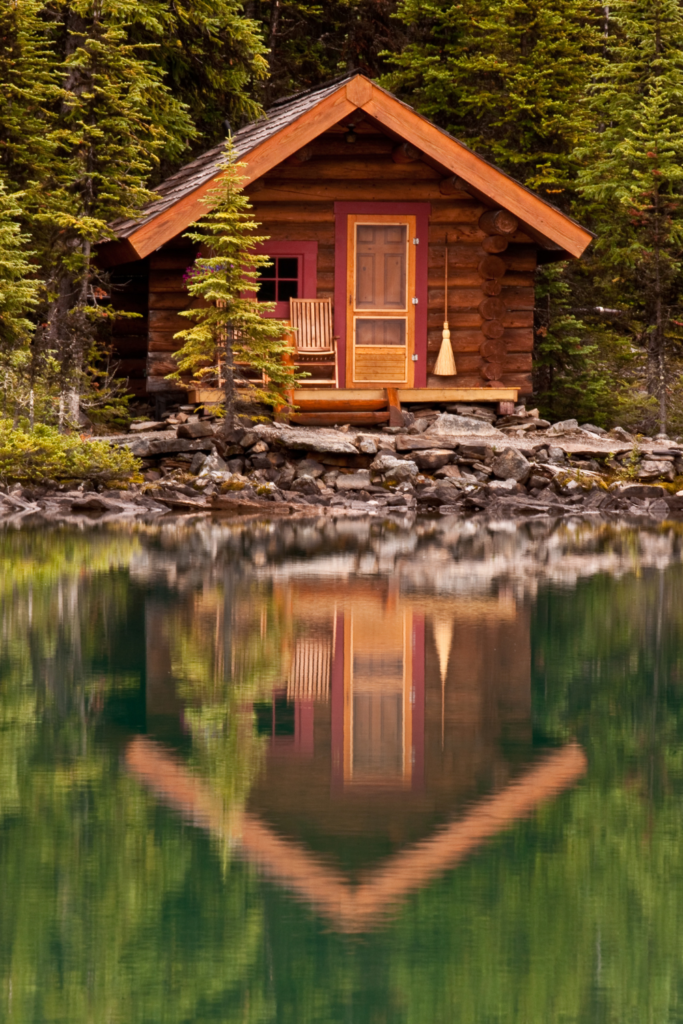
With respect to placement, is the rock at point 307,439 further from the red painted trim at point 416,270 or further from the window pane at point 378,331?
the window pane at point 378,331

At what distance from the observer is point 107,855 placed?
4.16m

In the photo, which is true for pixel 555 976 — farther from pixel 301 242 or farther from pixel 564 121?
pixel 564 121

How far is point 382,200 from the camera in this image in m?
22.3

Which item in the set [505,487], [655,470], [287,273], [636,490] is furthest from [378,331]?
[636,490]

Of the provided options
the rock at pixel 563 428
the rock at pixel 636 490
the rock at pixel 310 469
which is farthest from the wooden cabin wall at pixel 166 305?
the rock at pixel 636 490

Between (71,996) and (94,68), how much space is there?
64.1 feet

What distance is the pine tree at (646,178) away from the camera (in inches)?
957

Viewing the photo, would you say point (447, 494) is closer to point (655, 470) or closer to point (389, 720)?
point (655, 470)

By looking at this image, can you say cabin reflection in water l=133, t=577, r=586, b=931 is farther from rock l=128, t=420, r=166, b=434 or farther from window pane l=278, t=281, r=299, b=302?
window pane l=278, t=281, r=299, b=302

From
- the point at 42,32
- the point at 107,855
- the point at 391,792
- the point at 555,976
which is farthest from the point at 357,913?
the point at 42,32

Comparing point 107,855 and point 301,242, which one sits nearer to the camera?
point 107,855

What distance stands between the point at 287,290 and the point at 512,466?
18.3ft

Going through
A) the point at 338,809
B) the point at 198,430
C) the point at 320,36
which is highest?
the point at 320,36

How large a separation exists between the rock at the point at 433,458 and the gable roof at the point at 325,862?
45.0 ft
